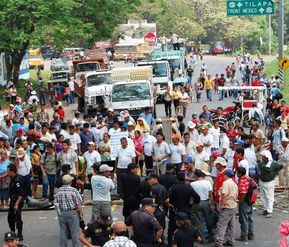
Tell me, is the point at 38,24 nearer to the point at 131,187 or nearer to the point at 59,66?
the point at 59,66

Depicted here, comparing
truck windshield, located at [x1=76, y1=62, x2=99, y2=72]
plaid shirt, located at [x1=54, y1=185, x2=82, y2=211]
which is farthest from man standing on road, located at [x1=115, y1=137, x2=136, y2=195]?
truck windshield, located at [x1=76, y1=62, x2=99, y2=72]

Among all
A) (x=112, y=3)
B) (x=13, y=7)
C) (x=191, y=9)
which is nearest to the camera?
(x=13, y=7)

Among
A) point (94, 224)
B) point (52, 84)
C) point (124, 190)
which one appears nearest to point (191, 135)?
point (124, 190)

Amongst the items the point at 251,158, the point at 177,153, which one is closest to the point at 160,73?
the point at 177,153

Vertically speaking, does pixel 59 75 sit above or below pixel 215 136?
below

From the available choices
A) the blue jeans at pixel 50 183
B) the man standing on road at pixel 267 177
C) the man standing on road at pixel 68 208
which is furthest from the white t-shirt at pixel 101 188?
the blue jeans at pixel 50 183

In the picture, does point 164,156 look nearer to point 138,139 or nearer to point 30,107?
point 138,139

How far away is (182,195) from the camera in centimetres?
1289

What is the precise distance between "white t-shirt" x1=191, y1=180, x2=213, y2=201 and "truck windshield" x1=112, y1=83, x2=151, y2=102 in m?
15.4

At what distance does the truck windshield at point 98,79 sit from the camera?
35.0m

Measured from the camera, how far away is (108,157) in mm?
17641

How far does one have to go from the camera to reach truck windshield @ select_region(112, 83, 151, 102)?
28.8 metres

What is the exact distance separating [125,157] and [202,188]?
3.54 meters

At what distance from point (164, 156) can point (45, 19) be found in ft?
71.1
